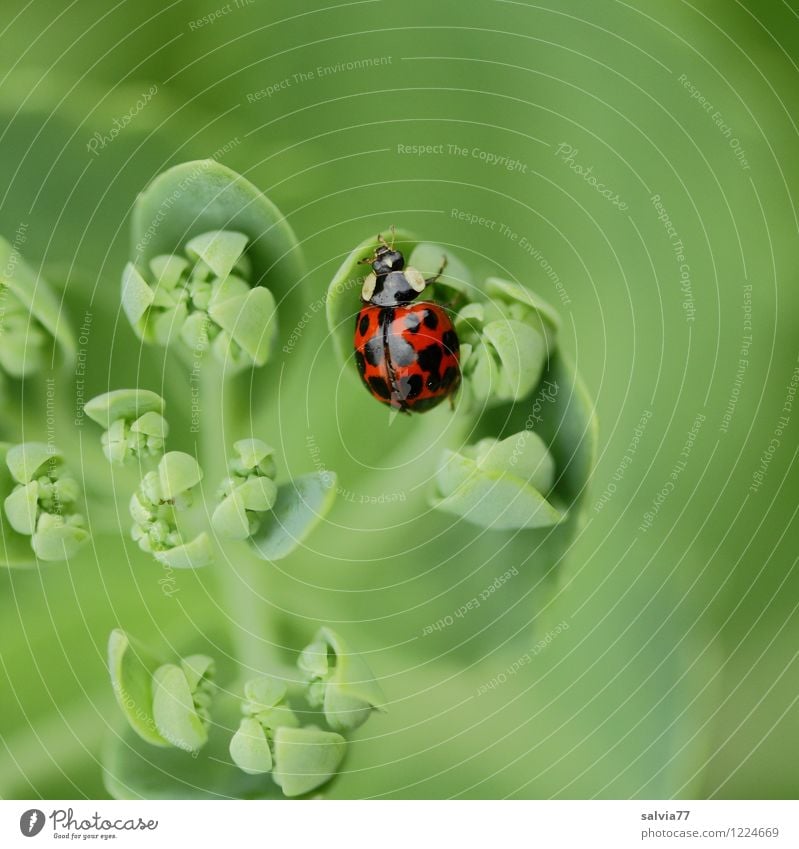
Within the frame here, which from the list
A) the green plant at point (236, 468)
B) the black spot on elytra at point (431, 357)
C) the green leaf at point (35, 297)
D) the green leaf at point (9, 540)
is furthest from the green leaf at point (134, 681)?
the black spot on elytra at point (431, 357)

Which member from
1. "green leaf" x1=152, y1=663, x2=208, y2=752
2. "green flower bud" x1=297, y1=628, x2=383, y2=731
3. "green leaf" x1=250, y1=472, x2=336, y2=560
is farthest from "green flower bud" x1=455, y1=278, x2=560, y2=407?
"green leaf" x1=152, y1=663, x2=208, y2=752

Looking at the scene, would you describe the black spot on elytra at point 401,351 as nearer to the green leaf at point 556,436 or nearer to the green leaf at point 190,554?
the green leaf at point 556,436

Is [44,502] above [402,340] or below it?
below

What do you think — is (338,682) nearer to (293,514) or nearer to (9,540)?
(293,514)

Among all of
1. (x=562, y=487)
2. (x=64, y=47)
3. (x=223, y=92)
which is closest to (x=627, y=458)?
(x=562, y=487)

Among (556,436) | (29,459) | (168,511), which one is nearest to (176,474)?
(168,511)

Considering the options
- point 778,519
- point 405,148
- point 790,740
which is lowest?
point 790,740

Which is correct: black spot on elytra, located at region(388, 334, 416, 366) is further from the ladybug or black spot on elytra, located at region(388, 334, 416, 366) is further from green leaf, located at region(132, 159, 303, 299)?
green leaf, located at region(132, 159, 303, 299)
